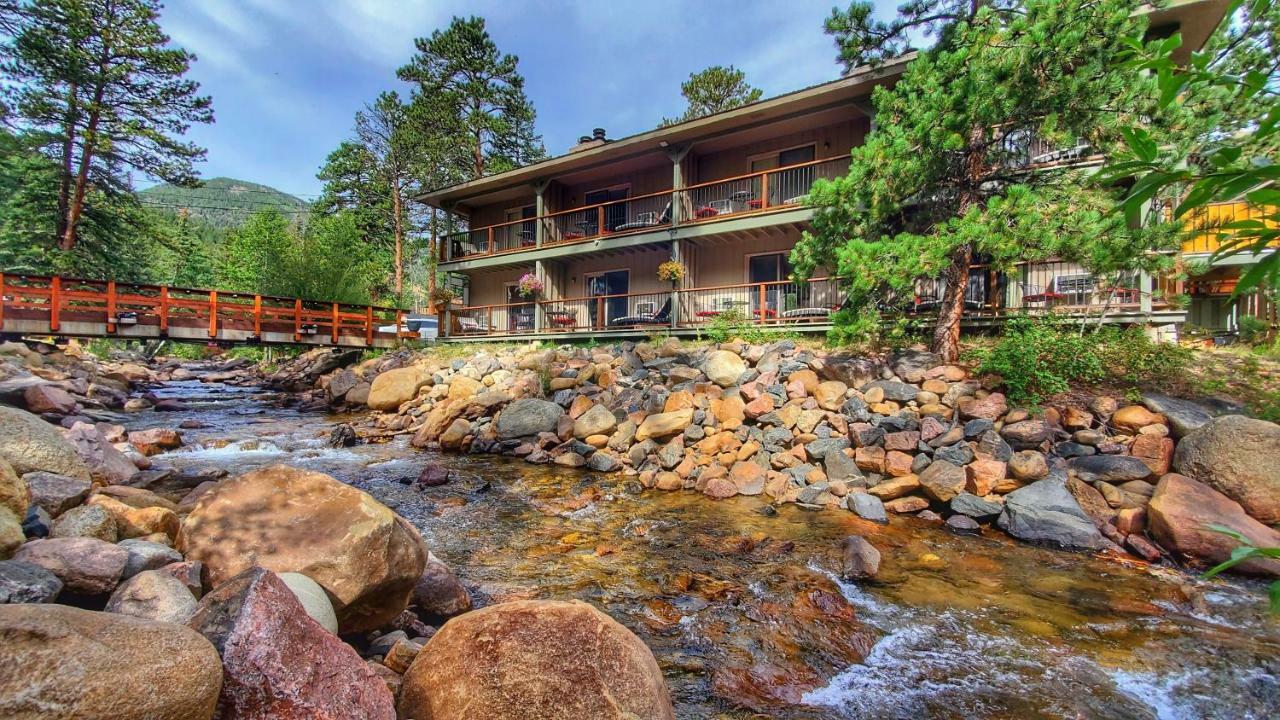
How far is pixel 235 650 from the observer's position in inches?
87.3

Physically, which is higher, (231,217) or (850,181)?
(231,217)

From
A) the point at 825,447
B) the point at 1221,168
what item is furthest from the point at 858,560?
the point at 1221,168

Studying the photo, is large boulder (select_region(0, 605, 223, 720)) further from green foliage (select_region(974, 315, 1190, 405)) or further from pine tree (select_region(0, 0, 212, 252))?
pine tree (select_region(0, 0, 212, 252))

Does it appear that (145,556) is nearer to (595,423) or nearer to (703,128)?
(595,423)

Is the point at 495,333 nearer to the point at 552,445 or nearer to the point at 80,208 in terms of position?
the point at 552,445

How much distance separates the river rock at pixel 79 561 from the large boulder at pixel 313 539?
386 millimetres

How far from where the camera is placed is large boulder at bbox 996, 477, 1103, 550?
5844 mm

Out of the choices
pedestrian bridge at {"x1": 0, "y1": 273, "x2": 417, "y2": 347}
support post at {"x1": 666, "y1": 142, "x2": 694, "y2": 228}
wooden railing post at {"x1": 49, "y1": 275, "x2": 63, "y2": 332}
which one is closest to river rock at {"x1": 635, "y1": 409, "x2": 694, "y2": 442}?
support post at {"x1": 666, "y1": 142, "x2": 694, "y2": 228}

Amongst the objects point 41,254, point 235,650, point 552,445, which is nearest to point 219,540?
point 235,650

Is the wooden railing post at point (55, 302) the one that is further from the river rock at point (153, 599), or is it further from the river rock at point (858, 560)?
the river rock at point (858, 560)

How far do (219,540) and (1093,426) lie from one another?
9.51m

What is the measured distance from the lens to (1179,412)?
267 inches

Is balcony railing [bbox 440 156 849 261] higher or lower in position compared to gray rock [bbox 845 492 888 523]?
higher

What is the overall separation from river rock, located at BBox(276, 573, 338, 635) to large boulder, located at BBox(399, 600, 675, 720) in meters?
0.64
